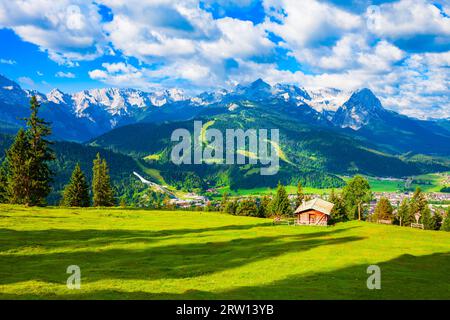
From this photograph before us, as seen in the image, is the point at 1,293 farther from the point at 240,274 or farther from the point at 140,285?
the point at 240,274

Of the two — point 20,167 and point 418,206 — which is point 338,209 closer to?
point 418,206

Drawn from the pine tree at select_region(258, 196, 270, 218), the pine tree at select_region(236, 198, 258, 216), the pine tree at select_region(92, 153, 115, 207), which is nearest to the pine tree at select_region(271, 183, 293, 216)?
the pine tree at select_region(258, 196, 270, 218)

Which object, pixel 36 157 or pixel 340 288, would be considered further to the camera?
pixel 36 157

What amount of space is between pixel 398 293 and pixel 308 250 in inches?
809

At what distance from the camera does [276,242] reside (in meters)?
55.2

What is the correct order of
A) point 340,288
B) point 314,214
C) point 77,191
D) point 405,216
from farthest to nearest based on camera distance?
point 405,216, point 77,191, point 314,214, point 340,288

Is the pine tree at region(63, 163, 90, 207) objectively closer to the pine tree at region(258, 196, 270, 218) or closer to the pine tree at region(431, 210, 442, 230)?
the pine tree at region(258, 196, 270, 218)

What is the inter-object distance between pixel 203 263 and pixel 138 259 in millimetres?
6908

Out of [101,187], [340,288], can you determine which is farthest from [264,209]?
[340,288]

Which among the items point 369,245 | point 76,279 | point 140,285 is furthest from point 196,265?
point 369,245

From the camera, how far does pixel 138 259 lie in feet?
123

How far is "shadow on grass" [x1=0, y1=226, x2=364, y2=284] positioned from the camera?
29.9 meters

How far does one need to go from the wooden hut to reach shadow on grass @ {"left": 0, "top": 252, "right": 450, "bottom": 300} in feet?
164

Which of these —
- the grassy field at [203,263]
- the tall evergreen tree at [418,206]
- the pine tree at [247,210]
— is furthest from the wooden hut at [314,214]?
the tall evergreen tree at [418,206]
